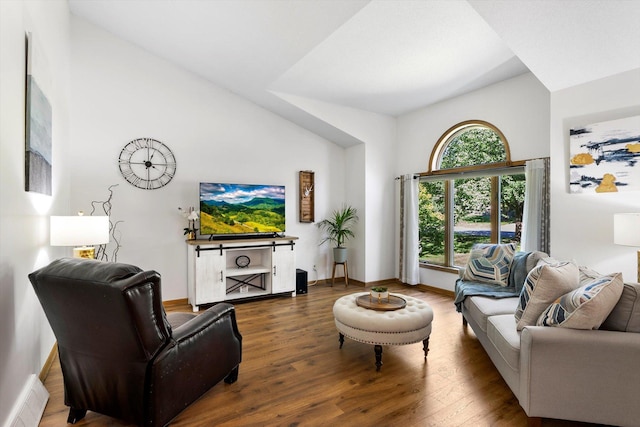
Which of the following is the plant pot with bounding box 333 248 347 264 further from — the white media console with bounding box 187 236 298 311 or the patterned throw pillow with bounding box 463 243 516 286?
the patterned throw pillow with bounding box 463 243 516 286

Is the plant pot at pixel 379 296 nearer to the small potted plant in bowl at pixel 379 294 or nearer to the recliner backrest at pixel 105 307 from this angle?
the small potted plant in bowl at pixel 379 294

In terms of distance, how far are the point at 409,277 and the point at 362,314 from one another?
289 cm

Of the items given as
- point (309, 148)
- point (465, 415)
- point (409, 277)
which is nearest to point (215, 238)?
point (309, 148)

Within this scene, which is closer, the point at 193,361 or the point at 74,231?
the point at 193,361

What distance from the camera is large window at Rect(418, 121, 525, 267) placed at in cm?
425

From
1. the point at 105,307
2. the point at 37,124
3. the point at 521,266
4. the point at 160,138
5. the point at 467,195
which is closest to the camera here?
the point at 105,307

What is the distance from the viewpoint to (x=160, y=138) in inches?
168

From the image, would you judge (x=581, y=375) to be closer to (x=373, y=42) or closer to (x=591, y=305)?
(x=591, y=305)

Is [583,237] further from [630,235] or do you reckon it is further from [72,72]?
[72,72]

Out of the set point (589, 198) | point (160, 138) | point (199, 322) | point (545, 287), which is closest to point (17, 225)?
point (199, 322)

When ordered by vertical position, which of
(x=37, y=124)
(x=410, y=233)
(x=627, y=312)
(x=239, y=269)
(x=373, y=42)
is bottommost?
(x=239, y=269)

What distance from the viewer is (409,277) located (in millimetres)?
5242

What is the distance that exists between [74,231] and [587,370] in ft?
11.4

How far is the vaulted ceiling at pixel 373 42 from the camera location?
2506 mm
